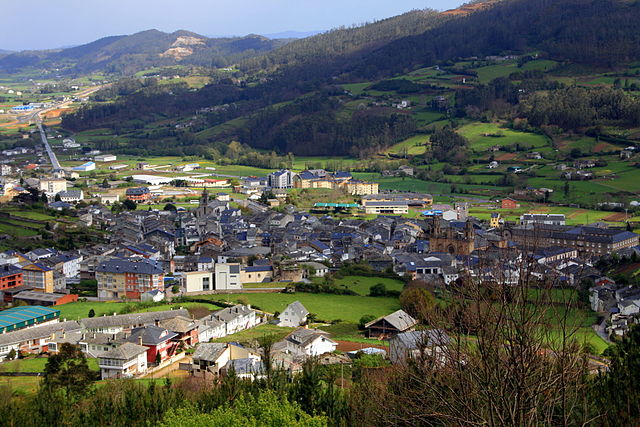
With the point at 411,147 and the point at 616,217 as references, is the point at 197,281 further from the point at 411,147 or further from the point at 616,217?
the point at 411,147

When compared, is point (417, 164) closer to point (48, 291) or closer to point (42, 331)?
point (48, 291)

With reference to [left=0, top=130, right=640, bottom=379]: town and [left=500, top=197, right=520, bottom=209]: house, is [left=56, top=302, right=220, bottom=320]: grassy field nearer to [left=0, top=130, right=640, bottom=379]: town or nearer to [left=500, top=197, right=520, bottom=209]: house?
[left=0, top=130, right=640, bottom=379]: town

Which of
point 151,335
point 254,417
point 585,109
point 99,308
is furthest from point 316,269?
point 585,109

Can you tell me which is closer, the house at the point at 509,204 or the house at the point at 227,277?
the house at the point at 227,277

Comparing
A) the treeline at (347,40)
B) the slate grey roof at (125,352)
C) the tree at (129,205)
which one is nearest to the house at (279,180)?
the tree at (129,205)

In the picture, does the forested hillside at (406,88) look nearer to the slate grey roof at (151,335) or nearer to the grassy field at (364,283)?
the grassy field at (364,283)

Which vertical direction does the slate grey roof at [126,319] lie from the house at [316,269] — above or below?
above

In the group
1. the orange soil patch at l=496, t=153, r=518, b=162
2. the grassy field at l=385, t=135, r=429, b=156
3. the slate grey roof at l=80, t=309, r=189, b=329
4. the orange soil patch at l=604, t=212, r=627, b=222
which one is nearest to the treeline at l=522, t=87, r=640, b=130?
the orange soil patch at l=496, t=153, r=518, b=162
